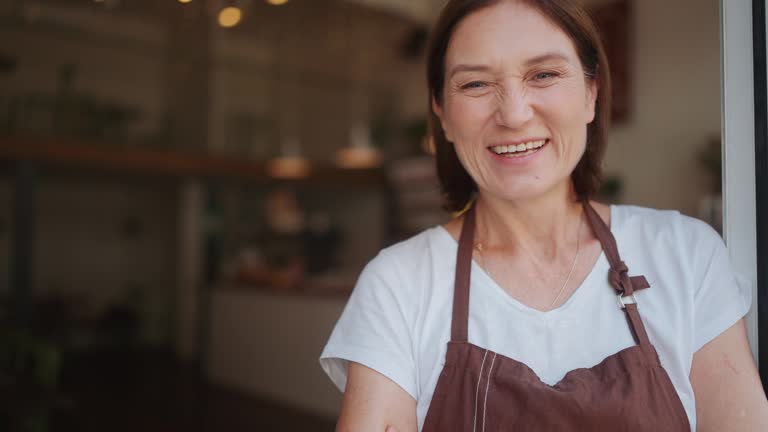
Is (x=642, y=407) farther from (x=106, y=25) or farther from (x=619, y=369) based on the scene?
(x=106, y=25)

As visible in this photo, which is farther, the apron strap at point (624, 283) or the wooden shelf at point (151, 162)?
the wooden shelf at point (151, 162)

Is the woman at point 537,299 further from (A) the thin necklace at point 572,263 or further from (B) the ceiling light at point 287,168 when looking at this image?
(B) the ceiling light at point 287,168

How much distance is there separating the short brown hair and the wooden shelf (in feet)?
25.6

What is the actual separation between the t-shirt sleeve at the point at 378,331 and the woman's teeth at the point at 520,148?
30 cm

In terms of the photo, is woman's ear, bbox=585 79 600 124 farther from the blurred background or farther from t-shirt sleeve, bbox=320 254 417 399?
the blurred background

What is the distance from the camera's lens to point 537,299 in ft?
3.83

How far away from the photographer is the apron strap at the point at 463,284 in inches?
44.8

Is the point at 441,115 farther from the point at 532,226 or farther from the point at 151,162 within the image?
the point at 151,162

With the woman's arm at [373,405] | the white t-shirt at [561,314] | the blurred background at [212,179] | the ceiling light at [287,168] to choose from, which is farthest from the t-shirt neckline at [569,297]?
the ceiling light at [287,168]

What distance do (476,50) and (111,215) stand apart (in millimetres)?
12418

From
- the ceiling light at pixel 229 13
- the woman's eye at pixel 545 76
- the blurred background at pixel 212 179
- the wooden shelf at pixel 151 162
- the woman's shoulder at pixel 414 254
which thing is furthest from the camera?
the wooden shelf at pixel 151 162

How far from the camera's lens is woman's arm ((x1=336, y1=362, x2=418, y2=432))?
1.05 meters

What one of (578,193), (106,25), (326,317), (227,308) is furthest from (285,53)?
(578,193)

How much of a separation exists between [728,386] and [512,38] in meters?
0.68
